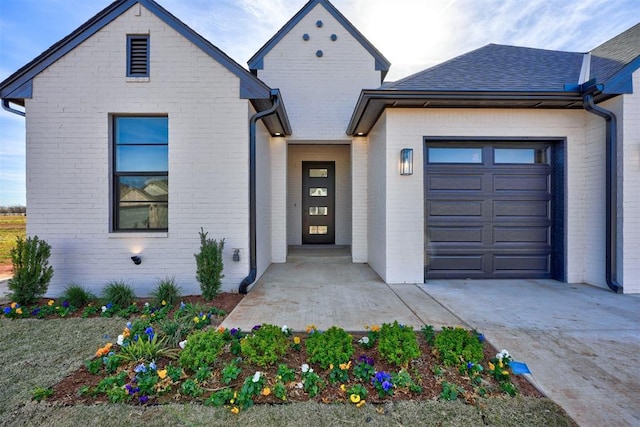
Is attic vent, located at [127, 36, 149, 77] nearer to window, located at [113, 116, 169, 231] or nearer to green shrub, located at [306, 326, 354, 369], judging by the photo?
window, located at [113, 116, 169, 231]

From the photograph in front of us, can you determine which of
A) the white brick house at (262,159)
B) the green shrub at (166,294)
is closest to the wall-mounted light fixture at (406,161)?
the white brick house at (262,159)

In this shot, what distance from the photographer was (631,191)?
461cm

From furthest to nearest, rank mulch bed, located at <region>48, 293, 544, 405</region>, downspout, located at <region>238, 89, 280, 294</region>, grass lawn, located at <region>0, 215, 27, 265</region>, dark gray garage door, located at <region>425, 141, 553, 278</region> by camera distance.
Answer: grass lawn, located at <region>0, 215, 27, 265</region> < dark gray garage door, located at <region>425, 141, 553, 278</region> < downspout, located at <region>238, 89, 280, 294</region> < mulch bed, located at <region>48, 293, 544, 405</region>

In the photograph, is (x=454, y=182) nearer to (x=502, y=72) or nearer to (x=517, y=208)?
(x=517, y=208)

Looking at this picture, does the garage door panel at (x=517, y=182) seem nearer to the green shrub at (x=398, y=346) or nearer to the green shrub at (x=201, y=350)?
the green shrub at (x=398, y=346)

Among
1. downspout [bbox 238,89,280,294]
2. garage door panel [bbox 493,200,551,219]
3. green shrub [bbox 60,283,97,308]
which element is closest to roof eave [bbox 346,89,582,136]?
downspout [bbox 238,89,280,294]

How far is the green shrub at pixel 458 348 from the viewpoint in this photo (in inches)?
94.7

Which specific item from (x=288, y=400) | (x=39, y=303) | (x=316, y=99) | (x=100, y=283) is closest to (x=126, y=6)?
(x=316, y=99)

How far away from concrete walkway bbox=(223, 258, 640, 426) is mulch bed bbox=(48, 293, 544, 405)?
40 cm

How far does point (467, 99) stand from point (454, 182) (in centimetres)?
146

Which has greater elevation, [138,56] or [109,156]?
[138,56]

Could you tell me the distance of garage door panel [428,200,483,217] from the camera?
5336 millimetres

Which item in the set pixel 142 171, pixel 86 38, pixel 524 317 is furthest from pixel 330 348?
pixel 86 38

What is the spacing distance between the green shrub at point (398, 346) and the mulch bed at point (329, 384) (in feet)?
0.30
